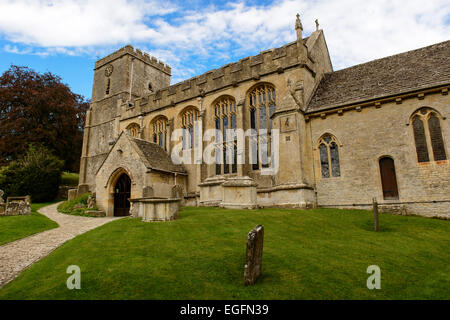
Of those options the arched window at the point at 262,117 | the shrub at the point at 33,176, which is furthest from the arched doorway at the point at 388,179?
the shrub at the point at 33,176

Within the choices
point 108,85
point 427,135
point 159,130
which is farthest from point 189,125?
point 427,135

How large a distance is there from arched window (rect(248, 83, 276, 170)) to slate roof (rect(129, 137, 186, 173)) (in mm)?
6122

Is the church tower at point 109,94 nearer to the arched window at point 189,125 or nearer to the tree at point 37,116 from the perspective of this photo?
the tree at point 37,116

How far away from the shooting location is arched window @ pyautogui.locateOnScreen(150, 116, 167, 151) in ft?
79.5

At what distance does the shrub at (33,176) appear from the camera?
23.1m

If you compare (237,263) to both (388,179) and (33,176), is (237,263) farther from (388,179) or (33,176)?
(33,176)

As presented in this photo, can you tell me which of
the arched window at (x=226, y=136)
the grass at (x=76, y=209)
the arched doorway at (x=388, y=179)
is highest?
the arched window at (x=226, y=136)

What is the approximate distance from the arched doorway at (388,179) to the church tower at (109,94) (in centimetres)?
2319

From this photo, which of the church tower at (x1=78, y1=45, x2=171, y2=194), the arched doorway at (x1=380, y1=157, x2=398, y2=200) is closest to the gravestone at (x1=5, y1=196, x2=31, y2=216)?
the church tower at (x1=78, y1=45, x2=171, y2=194)

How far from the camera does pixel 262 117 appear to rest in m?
18.6

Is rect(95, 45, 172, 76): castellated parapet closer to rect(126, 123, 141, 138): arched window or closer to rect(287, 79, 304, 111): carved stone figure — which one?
rect(126, 123, 141, 138): arched window
